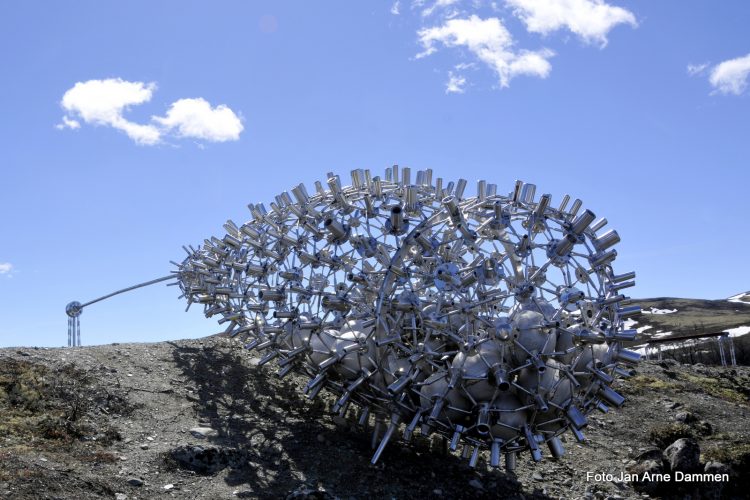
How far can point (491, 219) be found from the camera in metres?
15.0

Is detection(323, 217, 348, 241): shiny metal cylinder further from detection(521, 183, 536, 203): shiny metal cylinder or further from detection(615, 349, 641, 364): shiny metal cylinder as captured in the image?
detection(615, 349, 641, 364): shiny metal cylinder

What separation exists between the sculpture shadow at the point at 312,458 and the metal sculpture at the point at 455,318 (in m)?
0.88

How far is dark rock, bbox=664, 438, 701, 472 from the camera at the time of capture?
17.6m

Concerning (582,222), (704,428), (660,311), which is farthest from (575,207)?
(660,311)

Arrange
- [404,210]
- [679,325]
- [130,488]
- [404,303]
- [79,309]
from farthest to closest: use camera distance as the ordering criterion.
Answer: [679,325], [79,309], [404,210], [404,303], [130,488]

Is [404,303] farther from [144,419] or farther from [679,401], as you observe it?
[679,401]

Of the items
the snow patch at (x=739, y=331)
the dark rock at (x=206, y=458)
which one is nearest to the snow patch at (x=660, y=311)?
the snow patch at (x=739, y=331)

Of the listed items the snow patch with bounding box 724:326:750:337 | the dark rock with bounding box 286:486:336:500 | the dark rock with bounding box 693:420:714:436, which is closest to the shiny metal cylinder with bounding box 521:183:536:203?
the dark rock with bounding box 286:486:336:500

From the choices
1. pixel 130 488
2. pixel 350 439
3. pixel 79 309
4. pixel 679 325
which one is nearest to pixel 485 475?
pixel 350 439

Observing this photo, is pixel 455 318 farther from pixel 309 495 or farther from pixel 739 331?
pixel 739 331

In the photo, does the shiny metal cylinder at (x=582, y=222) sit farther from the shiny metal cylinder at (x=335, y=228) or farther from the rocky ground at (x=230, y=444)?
the rocky ground at (x=230, y=444)

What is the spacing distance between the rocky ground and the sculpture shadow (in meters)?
0.04

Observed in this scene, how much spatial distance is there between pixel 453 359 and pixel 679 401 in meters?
14.2

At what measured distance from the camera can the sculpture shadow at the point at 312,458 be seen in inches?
604
